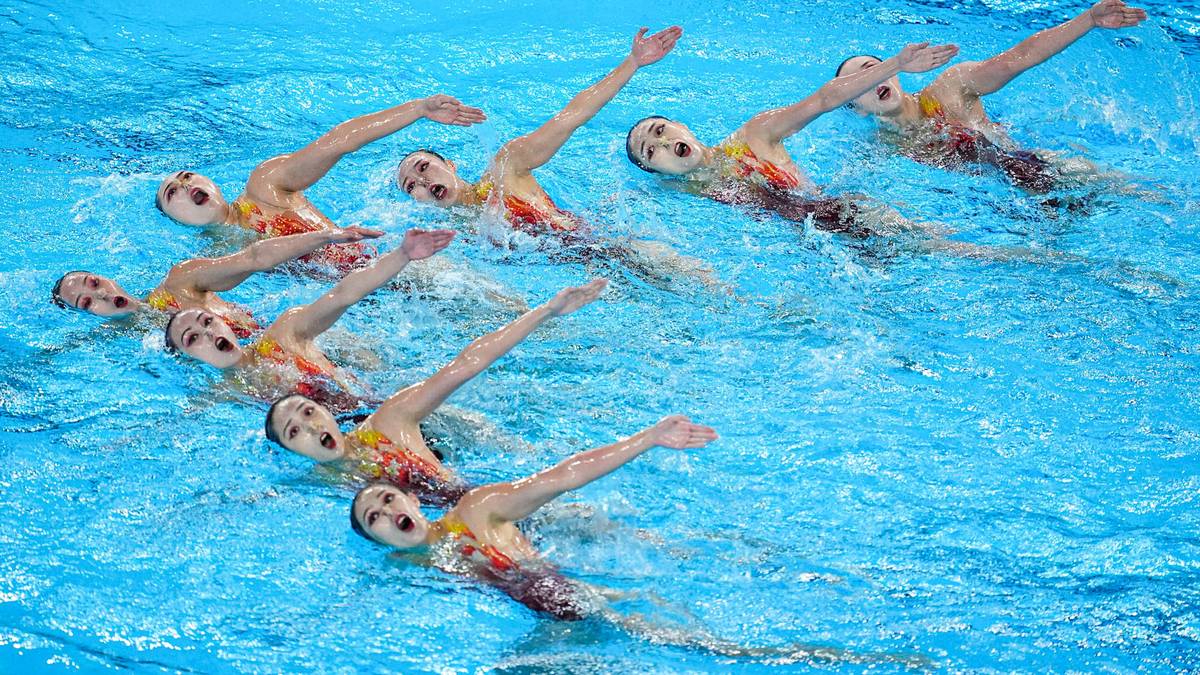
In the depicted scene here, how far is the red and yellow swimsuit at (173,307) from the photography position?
17.9 ft

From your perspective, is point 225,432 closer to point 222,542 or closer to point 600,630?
point 222,542

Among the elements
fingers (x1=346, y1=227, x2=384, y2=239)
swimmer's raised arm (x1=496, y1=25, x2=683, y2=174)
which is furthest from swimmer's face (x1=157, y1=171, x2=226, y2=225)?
fingers (x1=346, y1=227, x2=384, y2=239)

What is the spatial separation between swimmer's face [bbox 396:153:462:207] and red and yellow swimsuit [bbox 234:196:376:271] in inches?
16.9

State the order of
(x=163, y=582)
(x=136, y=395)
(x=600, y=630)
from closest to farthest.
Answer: (x=600, y=630)
(x=163, y=582)
(x=136, y=395)

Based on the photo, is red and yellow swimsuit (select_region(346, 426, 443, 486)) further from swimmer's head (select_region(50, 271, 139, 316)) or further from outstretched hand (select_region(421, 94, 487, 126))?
swimmer's head (select_region(50, 271, 139, 316))

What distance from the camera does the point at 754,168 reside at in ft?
19.7

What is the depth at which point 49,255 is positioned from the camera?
6.34 m

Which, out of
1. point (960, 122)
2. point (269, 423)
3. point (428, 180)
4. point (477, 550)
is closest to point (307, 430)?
point (269, 423)

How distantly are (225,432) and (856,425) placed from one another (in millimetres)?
2495

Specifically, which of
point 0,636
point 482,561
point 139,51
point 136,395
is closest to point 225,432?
point 136,395

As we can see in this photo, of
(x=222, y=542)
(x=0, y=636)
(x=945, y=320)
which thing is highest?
(x=945, y=320)

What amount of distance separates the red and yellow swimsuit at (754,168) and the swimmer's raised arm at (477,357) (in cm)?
201

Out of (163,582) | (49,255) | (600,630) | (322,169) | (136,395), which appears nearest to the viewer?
(600,630)

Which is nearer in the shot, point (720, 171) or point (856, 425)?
point (856, 425)
